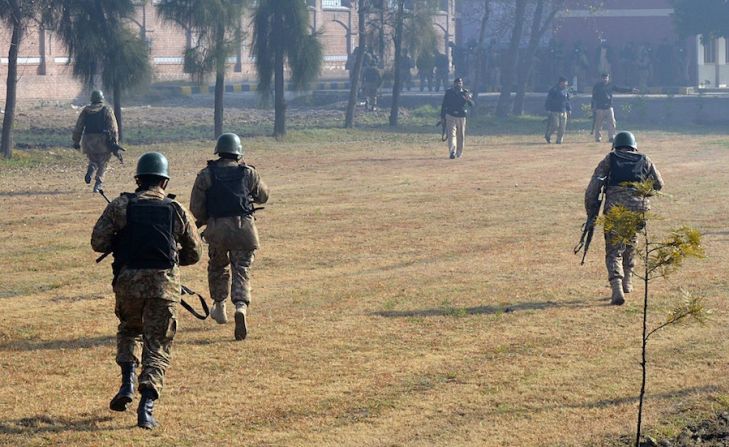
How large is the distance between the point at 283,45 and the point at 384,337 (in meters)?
26.0

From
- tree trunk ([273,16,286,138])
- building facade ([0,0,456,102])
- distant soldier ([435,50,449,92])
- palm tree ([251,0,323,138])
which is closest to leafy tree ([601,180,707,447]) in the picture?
palm tree ([251,0,323,138])

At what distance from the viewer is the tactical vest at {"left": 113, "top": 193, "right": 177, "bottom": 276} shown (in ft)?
27.0

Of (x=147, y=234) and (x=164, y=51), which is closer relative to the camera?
(x=147, y=234)

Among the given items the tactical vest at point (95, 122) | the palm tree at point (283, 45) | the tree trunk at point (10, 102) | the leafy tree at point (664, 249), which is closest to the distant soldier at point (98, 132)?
the tactical vest at point (95, 122)

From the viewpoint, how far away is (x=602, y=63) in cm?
5900

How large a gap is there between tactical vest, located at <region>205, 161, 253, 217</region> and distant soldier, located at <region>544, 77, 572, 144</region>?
25.2 meters

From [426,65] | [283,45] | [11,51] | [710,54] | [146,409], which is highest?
[710,54]

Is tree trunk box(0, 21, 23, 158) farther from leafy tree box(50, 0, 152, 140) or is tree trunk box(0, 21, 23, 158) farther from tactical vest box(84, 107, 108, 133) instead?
tactical vest box(84, 107, 108, 133)

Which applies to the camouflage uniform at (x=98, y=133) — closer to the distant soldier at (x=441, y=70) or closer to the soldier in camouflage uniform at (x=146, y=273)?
the soldier in camouflage uniform at (x=146, y=273)

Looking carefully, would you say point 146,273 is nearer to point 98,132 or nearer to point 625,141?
point 625,141

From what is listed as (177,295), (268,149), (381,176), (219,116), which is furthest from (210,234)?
(219,116)

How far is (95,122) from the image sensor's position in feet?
69.4

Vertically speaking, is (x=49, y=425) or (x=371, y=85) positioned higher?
(x=371, y=85)

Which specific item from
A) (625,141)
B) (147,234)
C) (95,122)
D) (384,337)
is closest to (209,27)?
(95,122)
